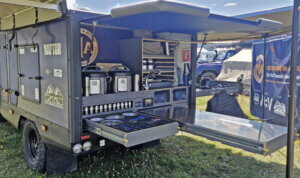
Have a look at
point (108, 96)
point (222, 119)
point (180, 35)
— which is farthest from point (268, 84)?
point (108, 96)

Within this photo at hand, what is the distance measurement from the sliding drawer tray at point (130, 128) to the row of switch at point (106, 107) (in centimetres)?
13

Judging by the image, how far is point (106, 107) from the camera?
3.37 metres

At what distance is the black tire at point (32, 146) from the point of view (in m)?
3.54

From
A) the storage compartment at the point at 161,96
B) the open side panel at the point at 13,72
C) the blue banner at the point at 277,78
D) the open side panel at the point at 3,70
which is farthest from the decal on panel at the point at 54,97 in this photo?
the blue banner at the point at 277,78

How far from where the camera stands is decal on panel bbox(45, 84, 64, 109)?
308 centimetres

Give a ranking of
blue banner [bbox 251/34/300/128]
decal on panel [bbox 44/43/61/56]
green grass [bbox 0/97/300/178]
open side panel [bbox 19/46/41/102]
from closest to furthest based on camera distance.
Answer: decal on panel [bbox 44/43/61/56] → open side panel [bbox 19/46/41/102] → green grass [bbox 0/97/300/178] → blue banner [bbox 251/34/300/128]

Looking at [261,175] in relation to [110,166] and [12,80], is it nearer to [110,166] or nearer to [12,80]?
[110,166]

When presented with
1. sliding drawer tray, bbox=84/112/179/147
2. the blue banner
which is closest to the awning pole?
sliding drawer tray, bbox=84/112/179/147

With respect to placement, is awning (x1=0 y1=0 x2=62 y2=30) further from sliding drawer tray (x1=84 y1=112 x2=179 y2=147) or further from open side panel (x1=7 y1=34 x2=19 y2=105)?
sliding drawer tray (x1=84 y1=112 x2=179 y2=147)

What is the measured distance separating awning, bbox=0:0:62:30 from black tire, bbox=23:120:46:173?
1.49 metres

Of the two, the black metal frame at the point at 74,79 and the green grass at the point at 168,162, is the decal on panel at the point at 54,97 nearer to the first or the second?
the black metal frame at the point at 74,79

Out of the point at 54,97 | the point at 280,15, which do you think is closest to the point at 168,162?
the point at 54,97

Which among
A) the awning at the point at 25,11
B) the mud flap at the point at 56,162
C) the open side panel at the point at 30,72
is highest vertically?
the awning at the point at 25,11

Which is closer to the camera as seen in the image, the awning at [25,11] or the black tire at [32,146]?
the awning at [25,11]
